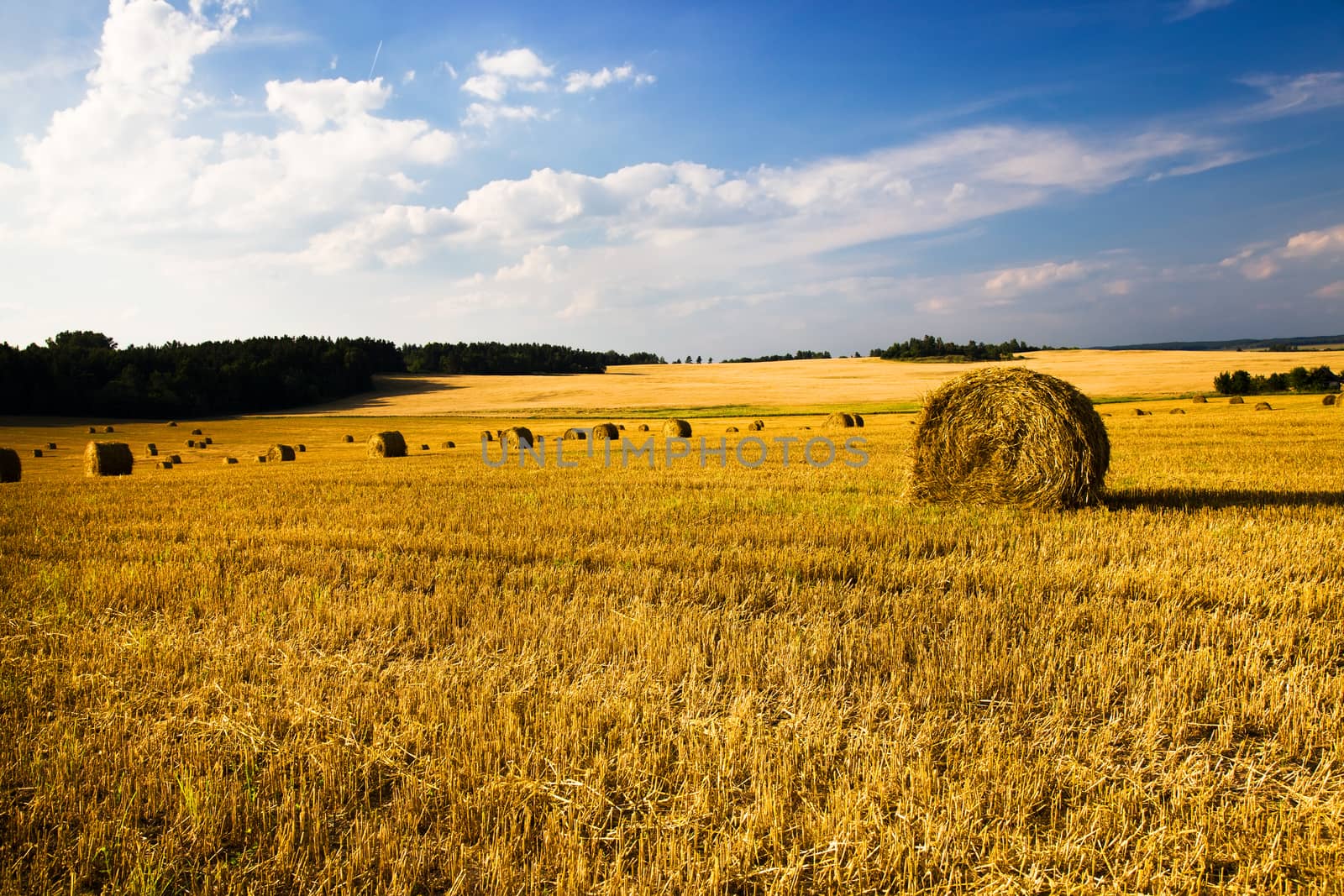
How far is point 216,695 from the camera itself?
400cm

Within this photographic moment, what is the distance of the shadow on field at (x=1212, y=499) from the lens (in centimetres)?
937

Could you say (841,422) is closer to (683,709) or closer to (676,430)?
(676,430)

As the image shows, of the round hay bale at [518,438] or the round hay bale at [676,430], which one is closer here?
the round hay bale at [518,438]

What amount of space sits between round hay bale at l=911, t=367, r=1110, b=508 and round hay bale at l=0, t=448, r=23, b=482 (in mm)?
23498

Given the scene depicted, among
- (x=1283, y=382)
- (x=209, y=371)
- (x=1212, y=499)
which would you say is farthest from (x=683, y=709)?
(x=209, y=371)

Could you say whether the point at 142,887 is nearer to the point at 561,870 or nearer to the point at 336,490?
the point at 561,870

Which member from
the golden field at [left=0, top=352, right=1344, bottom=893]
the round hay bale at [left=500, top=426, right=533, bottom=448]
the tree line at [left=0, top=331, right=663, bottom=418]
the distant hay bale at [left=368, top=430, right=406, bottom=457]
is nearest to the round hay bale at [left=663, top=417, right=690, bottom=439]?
the round hay bale at [left=500, top=426, right=533, bottom=448]

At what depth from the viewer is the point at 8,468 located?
20.0m

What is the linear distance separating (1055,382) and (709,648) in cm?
829

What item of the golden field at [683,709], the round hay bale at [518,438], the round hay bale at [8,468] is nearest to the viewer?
the golden field at [683,709]

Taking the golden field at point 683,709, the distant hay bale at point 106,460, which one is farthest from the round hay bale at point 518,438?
the golden field at point 683,709

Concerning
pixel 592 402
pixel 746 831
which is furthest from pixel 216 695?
pixel 592 402

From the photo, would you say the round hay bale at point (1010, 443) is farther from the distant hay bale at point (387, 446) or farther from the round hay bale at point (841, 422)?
the round hay bale at point (841, 422)

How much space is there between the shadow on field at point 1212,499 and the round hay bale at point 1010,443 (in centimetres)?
60
